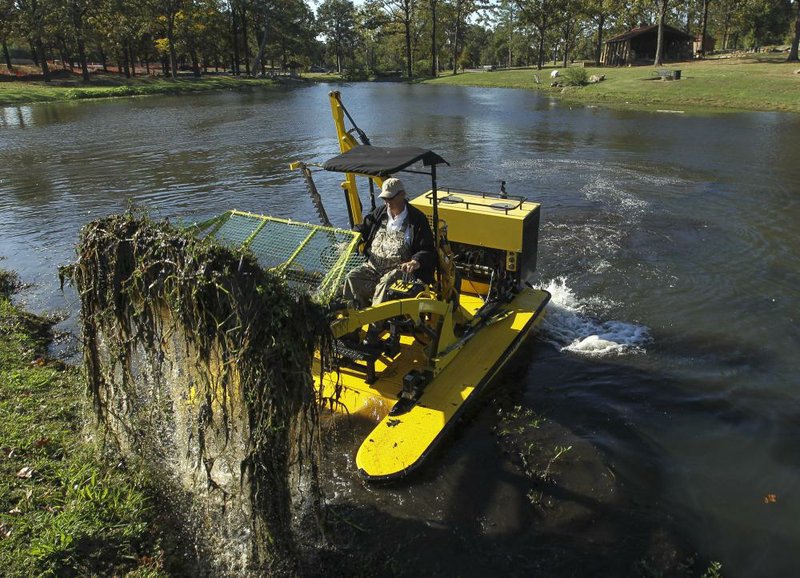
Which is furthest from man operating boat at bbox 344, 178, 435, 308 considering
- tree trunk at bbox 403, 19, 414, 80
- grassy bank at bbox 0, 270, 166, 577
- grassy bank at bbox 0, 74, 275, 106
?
tree trunk at bbox 403, 19, 414, 80

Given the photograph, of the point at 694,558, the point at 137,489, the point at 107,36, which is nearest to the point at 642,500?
the point at 694,558

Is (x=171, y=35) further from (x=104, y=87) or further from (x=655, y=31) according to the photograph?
(x=655, y=31)

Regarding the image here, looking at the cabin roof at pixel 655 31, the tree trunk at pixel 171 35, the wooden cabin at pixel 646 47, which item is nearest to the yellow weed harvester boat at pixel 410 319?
the cabin roof at pixel 655 31

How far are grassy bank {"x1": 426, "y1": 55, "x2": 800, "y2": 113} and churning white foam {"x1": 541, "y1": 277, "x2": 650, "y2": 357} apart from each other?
3039 cm

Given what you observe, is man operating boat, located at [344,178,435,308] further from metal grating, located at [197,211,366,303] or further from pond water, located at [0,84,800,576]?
pond water, located at [0,84,800,576]

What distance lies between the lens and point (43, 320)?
8.80 meters

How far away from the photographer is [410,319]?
6.40m

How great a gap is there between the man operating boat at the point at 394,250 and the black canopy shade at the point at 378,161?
0.26 metres

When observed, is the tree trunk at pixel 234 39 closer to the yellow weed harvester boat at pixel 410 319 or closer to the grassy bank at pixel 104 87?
the grassy bank at pixel 104 87

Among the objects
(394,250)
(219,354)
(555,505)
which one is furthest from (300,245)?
(555,505)

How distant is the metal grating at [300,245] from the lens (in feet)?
18.9

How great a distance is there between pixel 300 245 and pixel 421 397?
206 centimetres

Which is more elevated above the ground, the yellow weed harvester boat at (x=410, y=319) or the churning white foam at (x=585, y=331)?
the yellow weed harvester boat at (x=410, y=319)

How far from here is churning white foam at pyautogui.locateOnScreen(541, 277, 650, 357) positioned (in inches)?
340
